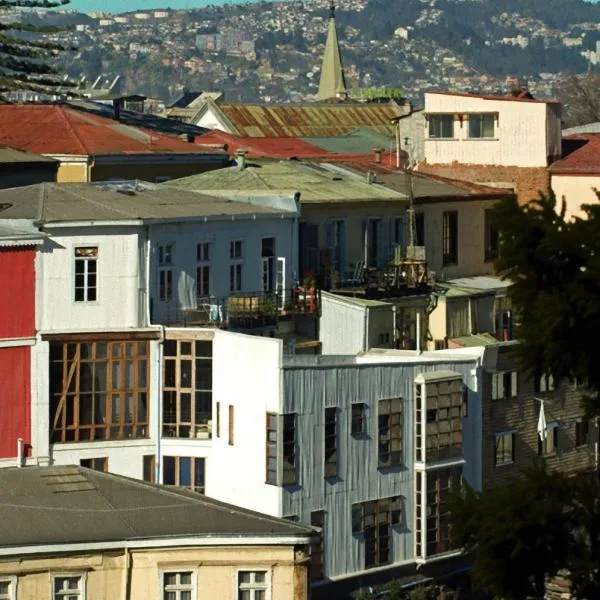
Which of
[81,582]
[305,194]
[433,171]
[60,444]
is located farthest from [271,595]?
[433,171]

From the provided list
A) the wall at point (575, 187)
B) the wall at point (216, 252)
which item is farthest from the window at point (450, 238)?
the wall at point (216, 252)

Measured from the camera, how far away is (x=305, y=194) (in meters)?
49.8

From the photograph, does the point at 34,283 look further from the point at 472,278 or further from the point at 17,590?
the point at 472,278

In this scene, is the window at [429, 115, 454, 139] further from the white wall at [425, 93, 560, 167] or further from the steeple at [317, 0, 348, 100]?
the steeple at [317, 0, 348, 100]

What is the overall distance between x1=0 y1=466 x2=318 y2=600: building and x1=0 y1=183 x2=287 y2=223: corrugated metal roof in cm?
866

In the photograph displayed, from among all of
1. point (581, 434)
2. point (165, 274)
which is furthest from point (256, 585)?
point (581, 434)

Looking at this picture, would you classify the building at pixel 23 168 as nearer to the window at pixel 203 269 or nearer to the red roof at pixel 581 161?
the window at pixel 203 269

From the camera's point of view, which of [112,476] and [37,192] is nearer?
[112,476]

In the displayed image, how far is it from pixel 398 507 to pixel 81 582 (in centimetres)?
955

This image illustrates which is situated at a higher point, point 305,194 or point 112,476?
point 305,194

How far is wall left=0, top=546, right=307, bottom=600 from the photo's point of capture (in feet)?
110

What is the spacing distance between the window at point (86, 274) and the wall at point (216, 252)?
105cm

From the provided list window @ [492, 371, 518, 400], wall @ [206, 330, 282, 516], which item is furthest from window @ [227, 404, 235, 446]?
window @ [492, 371, 518, 400]

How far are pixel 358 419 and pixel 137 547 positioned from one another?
8.10 m
